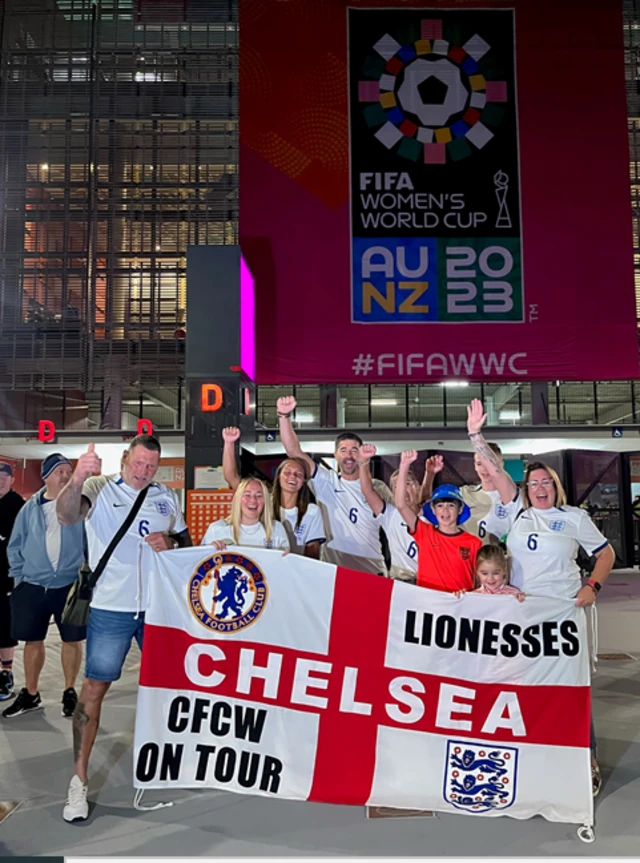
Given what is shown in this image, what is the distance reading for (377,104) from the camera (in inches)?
477

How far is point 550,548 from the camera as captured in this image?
13.3 feet

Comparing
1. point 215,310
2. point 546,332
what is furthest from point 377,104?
point 215,310

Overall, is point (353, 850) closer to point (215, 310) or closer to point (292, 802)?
point (292, 802)

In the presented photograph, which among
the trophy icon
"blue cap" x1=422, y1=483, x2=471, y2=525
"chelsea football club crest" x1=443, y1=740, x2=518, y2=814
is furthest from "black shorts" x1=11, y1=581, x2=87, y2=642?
the trophy icon

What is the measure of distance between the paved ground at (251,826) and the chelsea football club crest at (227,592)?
3.19 feet

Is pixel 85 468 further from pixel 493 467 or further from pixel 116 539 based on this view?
pixel 493 467

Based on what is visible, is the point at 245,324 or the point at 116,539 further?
the point at 245,324

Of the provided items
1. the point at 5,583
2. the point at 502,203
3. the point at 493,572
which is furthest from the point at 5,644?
the point at 502,203

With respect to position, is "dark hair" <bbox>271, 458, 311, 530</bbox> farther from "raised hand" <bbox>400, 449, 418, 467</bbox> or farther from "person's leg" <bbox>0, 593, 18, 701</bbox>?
"person's leg" <bbox>0, 593, 18, 701</bbox>

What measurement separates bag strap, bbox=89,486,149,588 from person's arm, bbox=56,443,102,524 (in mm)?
231

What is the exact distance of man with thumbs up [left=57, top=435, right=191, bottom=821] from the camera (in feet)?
12.4

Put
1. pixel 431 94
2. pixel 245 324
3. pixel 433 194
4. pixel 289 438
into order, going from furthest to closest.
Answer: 1. pixel 431 94
2. pixel 433 194
3. pixel 245 324
4. pixel 289 438

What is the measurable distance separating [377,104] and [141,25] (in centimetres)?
790

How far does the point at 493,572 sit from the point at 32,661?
382 centimetres
